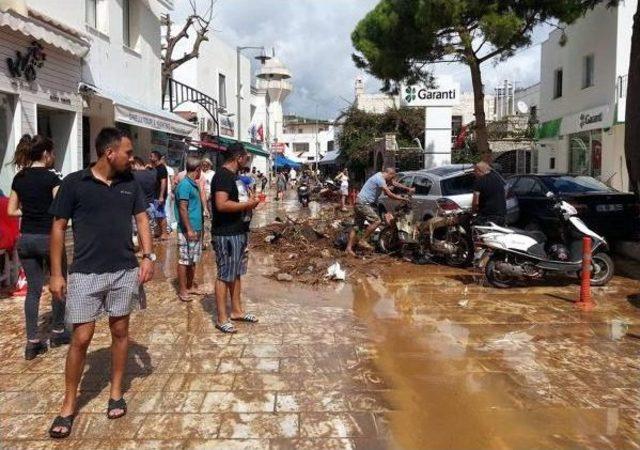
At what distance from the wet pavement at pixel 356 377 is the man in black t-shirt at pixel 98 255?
0.39m

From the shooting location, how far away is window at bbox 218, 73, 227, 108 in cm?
3272

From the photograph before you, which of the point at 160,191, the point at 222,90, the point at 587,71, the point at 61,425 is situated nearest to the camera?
the point at 61,425

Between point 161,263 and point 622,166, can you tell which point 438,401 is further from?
point 622,166

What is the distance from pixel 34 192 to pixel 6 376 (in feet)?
5.01

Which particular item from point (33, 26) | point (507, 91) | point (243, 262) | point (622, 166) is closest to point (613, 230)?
point (243, 262)

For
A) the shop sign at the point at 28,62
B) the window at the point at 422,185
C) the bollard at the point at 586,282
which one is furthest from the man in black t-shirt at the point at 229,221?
the window at the point at 422,185

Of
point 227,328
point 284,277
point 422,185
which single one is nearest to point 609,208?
point 422,185

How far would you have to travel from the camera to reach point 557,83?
939 inches

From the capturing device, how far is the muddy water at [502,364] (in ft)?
13.1

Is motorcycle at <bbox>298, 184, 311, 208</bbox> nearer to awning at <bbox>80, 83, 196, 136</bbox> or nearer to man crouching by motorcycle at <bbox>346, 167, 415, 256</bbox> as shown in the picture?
awning at <bbox>80, 83, 196, 136</bbox>

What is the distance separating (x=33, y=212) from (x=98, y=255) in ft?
5.64

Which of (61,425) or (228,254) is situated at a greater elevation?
(228,254)

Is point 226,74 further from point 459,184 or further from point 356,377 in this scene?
point 356,377

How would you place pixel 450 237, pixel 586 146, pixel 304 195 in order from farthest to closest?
1. pixel 304 195
2. pixel 586 146
3. pixel 450 237
